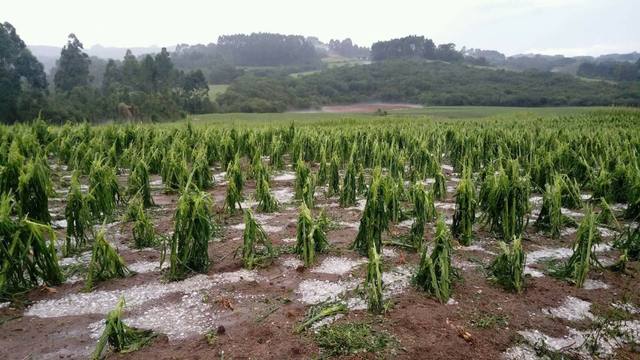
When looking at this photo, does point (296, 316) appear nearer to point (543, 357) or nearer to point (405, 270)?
point (405, 270)

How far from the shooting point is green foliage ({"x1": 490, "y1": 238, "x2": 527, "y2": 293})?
14.5 feet

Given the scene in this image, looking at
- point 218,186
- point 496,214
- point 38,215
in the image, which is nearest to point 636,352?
point 496,214

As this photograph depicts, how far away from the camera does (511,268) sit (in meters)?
4.48

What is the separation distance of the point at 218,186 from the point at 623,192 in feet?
25.2

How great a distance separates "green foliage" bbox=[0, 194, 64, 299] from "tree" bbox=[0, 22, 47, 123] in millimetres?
46513

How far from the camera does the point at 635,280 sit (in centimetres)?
491

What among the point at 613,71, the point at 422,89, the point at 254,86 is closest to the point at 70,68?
the point at 254,86

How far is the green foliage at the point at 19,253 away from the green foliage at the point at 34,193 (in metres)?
1.02


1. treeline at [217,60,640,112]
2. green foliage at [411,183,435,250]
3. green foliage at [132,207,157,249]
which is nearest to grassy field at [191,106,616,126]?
green foliage at [411,183,435,250]

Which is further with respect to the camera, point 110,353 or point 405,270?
point 405,270

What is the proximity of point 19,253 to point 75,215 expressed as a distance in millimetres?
1006

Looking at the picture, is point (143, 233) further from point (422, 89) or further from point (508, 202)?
point (422, 89)

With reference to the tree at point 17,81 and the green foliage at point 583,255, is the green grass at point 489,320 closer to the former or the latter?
the green foliage at point 583,255

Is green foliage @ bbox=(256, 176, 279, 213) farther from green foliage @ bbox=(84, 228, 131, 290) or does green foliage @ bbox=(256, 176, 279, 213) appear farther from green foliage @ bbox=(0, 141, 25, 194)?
green foliage @ bbox=(0, 141, 25, 194)
